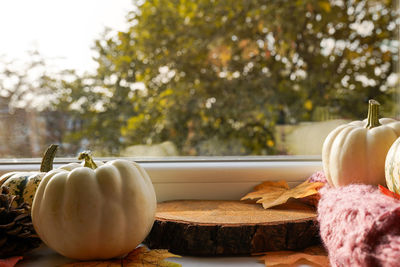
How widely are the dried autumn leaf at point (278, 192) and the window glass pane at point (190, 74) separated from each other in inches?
13.1

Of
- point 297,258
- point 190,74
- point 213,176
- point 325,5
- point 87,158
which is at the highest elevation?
point 325,5

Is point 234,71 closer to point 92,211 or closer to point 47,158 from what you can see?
point 47,158

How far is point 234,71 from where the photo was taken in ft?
4.73

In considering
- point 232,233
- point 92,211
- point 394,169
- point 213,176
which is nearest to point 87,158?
point 92,211

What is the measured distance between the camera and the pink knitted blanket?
0.46 metres

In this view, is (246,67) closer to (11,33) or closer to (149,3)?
(149,3)

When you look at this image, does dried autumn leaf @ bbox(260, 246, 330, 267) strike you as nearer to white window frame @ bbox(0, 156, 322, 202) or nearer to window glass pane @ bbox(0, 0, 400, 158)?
white window frame @ bbox(0, 156, 322, 202)

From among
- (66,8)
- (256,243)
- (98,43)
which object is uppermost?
(66,8)

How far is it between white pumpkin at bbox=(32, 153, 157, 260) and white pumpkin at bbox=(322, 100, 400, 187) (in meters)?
0.42

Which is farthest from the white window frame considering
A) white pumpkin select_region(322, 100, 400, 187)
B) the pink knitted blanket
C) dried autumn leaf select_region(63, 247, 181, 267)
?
the pink knitted blanket

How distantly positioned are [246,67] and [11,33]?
32.3 inches

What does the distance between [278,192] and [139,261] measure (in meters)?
0.43

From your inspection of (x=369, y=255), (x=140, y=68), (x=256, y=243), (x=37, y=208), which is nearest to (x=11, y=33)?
(x=140, y=68)

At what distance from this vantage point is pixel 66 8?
125cm
